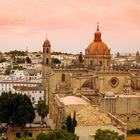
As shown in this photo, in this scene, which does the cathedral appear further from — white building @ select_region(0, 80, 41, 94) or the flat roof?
white building @ select_region(0, 80, 41, 94)

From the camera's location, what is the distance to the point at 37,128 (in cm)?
3625

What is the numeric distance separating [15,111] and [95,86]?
1009 centimetres

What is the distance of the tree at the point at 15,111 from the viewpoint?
113 ft

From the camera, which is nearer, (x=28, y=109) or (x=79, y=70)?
(x=28, y=109)

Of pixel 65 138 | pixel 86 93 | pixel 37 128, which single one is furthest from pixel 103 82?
pixel 65 138

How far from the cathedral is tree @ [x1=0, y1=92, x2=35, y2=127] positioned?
2.83 metres

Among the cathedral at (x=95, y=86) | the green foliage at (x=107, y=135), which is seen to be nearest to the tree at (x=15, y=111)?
the cathedral at (x=95, y=86)

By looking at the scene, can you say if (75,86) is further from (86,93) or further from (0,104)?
(0,104)

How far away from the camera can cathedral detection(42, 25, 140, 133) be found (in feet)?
116

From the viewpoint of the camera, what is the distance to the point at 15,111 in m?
34.7

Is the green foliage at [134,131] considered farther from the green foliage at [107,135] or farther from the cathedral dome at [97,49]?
the cathedral dome at [97,49]

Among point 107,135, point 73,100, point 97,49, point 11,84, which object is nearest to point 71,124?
point 107,135

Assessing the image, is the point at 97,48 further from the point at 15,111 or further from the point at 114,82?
the point at 15,111

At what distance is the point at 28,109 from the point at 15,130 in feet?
8.13
